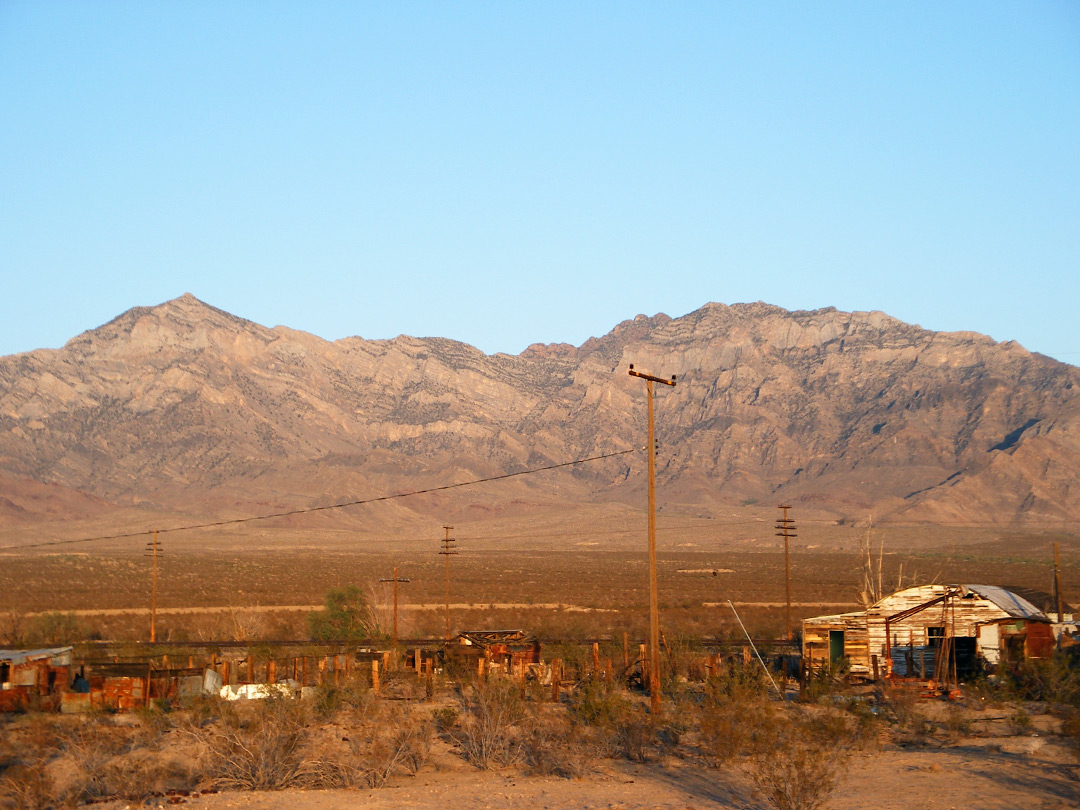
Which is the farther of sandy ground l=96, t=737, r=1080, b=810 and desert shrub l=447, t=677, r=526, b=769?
desert shrub l=447, t=677, r=526, b=769

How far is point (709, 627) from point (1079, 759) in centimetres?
3141

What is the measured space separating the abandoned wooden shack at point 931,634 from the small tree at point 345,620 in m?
18.9


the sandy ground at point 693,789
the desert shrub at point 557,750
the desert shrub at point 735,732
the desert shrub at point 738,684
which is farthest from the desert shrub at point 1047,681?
the desert shrub at point 557,750

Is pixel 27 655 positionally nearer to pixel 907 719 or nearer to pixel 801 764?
pixel 801 764

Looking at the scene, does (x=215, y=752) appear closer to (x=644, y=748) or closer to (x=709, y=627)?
(x=644, y=748)

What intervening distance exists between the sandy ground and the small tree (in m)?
24.0

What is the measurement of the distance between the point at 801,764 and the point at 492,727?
6.64 meters

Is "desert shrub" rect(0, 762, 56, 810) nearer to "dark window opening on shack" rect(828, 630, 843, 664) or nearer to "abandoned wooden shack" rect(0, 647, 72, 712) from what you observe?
"abandoned wooden shack" rect(0, 647, 72, 712)

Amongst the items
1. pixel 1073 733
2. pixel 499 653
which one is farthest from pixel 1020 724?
pixel 499 653

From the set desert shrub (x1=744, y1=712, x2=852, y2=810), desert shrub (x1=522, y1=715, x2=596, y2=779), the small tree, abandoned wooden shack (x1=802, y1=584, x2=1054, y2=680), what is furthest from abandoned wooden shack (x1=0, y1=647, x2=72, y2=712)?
abandoned wooden shack (x1=802, y1=584, x2=1054, y2=680)

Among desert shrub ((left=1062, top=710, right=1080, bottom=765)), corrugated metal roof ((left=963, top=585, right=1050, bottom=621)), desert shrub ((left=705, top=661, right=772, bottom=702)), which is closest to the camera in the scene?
desert shrub ((left=1062, top=710, right=1080, bottom=765))

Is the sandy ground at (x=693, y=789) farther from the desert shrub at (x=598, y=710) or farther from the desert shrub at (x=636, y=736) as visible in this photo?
the desert shrub at (x=598, y=710)

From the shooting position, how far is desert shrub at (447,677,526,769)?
19562mm

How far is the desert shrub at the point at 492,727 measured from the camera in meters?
19.6
